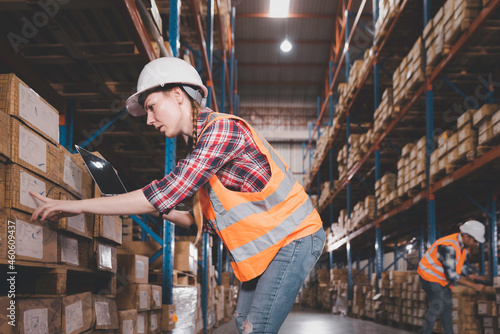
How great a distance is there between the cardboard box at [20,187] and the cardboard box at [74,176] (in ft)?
1.05

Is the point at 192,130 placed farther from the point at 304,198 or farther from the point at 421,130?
the point at 421,130

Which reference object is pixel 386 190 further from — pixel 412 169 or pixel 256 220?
pixel 256 220

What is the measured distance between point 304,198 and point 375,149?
8538mm

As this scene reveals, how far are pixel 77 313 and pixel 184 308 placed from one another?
277 centimetres

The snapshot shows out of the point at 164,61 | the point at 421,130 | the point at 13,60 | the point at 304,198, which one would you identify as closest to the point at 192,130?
the point at 164,61

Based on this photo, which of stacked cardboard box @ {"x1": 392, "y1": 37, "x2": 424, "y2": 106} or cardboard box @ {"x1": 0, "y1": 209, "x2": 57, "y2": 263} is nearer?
cardboard box @ {"x1": 0, "y1": 209, "x2": 57, "y2": 263}

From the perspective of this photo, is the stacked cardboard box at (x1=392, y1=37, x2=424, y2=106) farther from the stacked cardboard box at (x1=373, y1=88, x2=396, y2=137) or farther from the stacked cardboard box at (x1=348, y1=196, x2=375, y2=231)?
the stacked cardboard box at (x1=348, y1=196, x2=375, y2=231)

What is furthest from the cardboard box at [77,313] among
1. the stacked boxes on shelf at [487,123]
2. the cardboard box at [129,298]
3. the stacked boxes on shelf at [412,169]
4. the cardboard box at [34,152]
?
the stacked boxes on shelf at [412,169]

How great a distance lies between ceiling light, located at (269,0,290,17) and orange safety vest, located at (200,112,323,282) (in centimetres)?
1699

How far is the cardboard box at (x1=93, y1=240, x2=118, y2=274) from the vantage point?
9.60 ft

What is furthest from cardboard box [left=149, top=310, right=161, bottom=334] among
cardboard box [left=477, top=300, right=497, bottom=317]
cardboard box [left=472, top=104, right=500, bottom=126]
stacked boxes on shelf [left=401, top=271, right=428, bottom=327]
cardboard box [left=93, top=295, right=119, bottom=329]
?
stacked boxes on shelf [left=401, top=271, right=428, bottom=327]

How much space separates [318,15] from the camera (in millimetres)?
19266

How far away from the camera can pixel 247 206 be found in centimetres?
183

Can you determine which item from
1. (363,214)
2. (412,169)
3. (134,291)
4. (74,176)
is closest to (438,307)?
(412,169)
